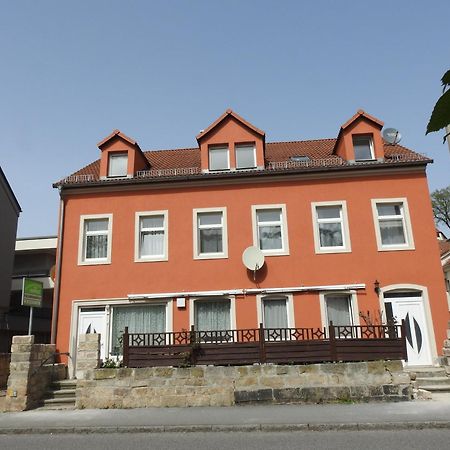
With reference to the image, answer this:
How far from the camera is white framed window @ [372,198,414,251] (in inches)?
590

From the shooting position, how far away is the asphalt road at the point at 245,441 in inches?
284

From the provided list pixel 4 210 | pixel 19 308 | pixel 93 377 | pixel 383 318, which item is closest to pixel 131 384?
pixel 93 377

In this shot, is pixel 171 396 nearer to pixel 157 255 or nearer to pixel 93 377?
pixel 93 377

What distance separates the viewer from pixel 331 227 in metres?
15.4

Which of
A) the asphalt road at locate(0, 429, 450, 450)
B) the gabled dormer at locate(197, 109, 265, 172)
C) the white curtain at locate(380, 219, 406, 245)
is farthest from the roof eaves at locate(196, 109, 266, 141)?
the asphalt road at locate(0, 429, 450, 450)

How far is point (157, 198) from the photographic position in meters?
15.9

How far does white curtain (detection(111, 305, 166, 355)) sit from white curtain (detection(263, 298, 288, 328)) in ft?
11.0

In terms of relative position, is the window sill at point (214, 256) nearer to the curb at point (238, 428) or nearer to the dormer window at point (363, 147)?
the dormer window at point (363, 147)

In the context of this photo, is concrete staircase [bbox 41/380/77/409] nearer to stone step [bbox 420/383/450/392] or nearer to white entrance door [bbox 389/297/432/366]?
stone step [bbox 420/383/450/392]

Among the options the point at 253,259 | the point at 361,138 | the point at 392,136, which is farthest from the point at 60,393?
the point at 392,136

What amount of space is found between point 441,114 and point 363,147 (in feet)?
52.7

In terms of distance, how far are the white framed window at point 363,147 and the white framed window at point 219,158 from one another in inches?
183

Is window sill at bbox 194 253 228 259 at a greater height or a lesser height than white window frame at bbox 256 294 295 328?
greater

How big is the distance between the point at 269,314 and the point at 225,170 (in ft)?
17.4
